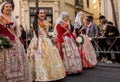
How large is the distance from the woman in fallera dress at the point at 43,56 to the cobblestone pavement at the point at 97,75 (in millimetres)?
575

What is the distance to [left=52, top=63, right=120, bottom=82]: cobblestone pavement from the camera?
28.8ft

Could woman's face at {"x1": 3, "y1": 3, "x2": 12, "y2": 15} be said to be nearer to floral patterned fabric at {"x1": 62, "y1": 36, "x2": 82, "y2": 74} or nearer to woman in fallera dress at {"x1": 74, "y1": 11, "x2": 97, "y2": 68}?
floral patterned fabric at {"x1": 62, "y1": 36, "x2": 82, "y2": 74}

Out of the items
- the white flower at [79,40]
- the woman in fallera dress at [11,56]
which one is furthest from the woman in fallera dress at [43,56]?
the white flower at [79,40]

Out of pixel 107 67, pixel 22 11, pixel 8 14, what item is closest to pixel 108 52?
pixel 107 67

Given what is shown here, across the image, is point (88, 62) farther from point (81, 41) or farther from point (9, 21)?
point (9, 21)

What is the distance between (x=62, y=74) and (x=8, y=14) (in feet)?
7.34

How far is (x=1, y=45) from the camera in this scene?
630 cm

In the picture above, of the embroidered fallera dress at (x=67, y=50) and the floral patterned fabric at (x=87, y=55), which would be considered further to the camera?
the floral patterned fabric at (x=87, y=55)

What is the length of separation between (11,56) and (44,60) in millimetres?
1904

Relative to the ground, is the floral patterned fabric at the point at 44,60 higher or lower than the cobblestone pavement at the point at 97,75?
higher

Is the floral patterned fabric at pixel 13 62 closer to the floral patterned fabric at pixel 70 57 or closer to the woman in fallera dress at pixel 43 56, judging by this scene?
the woman in fallera dress at pixel 43 56

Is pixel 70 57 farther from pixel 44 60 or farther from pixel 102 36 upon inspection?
pixel 102 36

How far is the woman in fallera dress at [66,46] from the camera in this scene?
30.8 feet

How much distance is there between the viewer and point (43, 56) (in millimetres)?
8219
